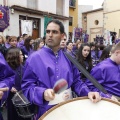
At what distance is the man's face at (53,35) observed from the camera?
2.64 m

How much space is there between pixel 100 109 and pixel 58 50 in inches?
33.7

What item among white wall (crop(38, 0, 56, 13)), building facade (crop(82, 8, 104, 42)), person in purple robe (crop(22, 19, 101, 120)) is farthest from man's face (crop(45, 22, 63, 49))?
building facade (crop(82, 8, 104, 42))

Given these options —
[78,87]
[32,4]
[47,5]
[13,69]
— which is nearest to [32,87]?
[78,87]

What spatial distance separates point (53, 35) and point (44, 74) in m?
0.43

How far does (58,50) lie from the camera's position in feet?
9.13

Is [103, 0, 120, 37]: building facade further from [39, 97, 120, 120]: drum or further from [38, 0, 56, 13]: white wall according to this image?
[39, 97, 120, 120]: drum

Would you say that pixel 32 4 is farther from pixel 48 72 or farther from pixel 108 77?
pixel 48 72

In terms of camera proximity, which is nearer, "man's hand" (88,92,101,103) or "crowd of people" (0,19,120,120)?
"man's hand" (88,92,101,103)

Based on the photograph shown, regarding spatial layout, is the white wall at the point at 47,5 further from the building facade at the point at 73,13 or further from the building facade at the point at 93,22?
the building facade at the point at 93,22

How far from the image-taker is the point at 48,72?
2.55 metres

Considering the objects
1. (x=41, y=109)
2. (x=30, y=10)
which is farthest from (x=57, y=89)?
(x=30, y=10)

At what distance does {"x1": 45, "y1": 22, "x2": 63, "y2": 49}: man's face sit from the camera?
2643 millimetres

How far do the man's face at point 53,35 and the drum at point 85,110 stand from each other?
71 cm

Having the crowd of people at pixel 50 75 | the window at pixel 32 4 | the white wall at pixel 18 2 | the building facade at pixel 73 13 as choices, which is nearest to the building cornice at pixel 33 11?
the white wall at pixel 18 2
